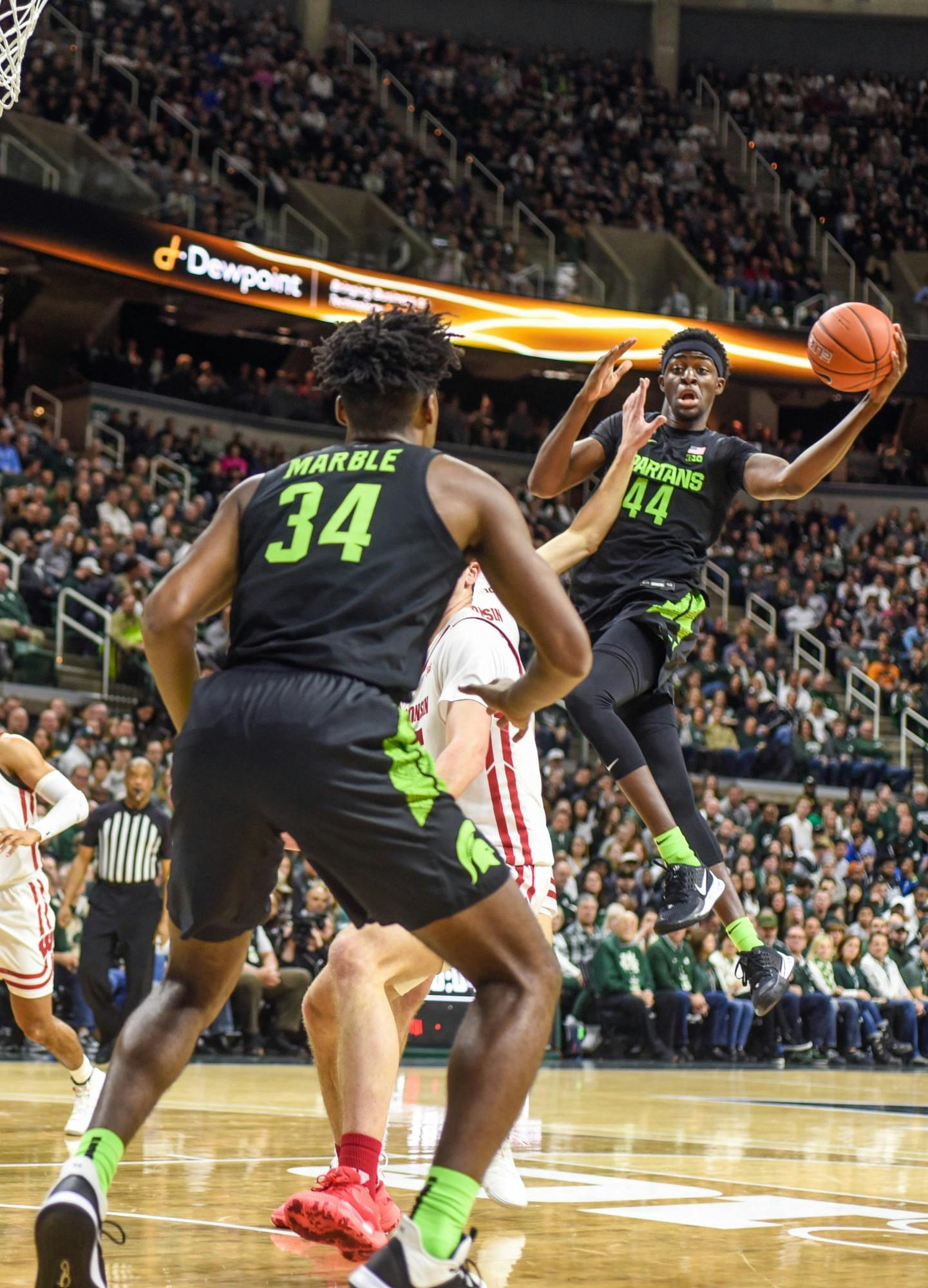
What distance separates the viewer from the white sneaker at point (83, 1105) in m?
6.74

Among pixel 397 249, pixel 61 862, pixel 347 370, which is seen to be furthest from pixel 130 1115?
pixel 397 249

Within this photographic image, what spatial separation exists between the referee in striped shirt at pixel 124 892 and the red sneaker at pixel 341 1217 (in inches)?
270

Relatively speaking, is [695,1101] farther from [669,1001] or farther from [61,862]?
[61,862]

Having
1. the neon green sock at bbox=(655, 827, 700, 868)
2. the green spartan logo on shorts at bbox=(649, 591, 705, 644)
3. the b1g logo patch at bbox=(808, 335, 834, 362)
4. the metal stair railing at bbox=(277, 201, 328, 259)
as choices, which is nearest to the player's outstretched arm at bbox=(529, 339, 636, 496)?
the green spartan logo on shorts at bbox=(649, 591, 705, 644)

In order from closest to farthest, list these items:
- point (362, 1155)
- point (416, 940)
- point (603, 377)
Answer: point (362, 1155), point (416, 940), point (603, 377)

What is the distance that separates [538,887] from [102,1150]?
2344 millimetres

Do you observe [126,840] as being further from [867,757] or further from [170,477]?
[867,757]

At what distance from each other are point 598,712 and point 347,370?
263cm

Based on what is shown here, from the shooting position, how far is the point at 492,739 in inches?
215

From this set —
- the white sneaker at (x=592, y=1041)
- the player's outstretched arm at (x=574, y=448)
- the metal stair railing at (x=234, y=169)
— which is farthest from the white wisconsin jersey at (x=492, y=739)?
the metal stair railing at (x=234, y=169)

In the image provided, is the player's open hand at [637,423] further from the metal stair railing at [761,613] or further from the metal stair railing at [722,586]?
the metal stair railing at [722,586]

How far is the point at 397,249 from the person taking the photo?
79.3 feet

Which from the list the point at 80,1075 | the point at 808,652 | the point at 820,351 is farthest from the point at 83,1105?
the point at 808,652

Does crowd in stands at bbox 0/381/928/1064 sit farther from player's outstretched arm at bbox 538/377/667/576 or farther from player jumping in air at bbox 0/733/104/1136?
player's outstretched arm at bbox 538/377/667/576
